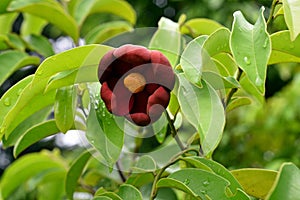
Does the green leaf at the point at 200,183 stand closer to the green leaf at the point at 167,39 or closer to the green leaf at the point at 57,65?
the green leaf at the point at 57,65

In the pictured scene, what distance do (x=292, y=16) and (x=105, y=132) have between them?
29cm

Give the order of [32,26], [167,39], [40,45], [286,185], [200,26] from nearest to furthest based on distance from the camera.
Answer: [286,185]
[167,39]
[200,26]
[40,45]
[32,26]

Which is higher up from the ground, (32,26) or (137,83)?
(137,83)

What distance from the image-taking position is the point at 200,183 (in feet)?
2.66

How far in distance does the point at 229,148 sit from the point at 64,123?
260 cm

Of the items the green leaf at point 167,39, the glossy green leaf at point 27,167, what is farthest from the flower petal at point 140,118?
the glossy green leaf at point 27,167

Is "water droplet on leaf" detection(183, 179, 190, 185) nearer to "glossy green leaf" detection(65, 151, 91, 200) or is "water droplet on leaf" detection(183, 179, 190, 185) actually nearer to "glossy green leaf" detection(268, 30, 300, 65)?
"glossy green leaf" detection(268, 30, 300, 65)

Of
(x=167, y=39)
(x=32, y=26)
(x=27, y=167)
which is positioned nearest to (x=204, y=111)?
(x=167, y=39)

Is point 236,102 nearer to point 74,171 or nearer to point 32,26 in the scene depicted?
point 74,171

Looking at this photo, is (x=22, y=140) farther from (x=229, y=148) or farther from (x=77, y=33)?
(x=229, y=148)

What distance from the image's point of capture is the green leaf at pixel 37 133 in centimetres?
107

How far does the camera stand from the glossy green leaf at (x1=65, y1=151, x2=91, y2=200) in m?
1.18

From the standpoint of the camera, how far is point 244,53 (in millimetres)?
759

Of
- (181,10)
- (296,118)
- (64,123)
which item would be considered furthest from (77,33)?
(181,10)
